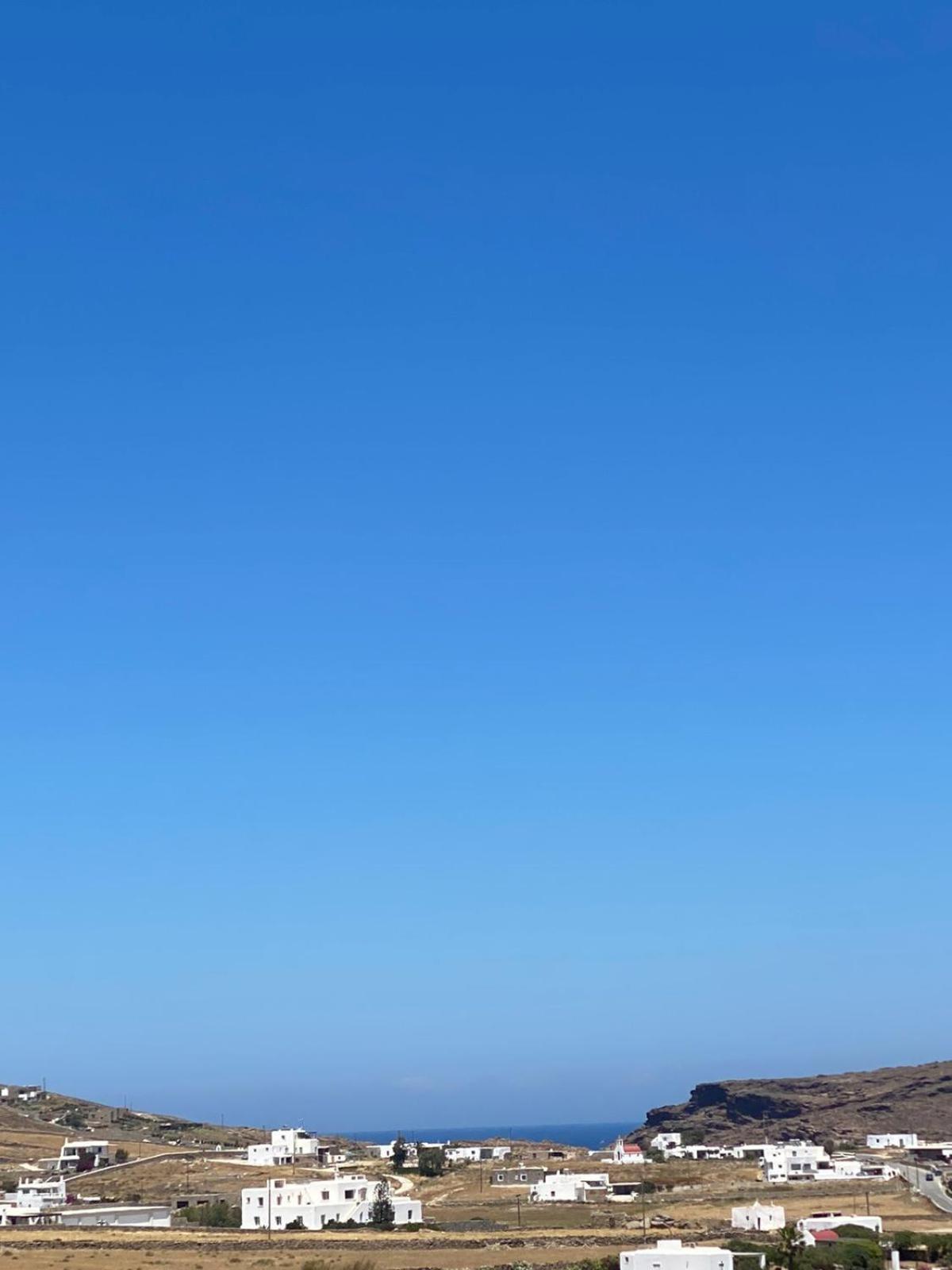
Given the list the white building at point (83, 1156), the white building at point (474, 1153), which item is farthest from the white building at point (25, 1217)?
the white building at point (474, 1153)

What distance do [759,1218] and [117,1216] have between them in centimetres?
3605

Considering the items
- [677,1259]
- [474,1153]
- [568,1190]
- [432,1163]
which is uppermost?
[474,1153]

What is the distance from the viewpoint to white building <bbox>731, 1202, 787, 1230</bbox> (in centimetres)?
7362

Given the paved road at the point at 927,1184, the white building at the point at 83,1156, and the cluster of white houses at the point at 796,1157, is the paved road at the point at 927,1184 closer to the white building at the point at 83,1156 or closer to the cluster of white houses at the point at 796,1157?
the cluster of white houses at the point at 796,1157

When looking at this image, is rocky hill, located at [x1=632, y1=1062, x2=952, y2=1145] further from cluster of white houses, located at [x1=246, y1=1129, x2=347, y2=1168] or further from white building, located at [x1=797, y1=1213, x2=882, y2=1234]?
white building, located at [x1=797, y1=1213, x2=882, y2=1234]

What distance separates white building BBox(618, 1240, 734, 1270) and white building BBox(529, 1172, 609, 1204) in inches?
1319

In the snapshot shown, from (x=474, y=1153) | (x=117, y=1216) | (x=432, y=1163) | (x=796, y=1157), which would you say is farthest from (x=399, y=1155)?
(x=117, y=1216)

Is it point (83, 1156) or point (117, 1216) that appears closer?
point (117, 1216)

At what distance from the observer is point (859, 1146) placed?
487 feet

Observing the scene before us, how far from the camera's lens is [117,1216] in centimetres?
8588

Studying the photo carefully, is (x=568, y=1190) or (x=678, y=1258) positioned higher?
(x=568, y=1190)

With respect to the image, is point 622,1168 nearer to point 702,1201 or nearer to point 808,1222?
point 702,1201

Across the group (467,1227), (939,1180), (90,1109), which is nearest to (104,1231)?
(467,1227)

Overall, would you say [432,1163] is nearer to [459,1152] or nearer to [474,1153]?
[474,1153]
